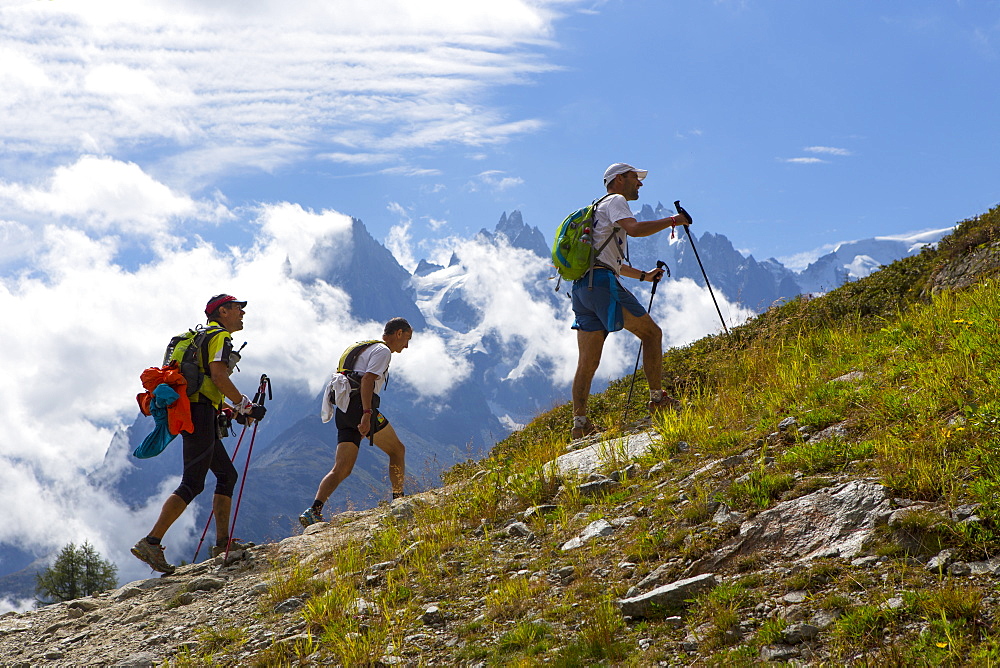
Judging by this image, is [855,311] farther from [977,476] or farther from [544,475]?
[977,476]

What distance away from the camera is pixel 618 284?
7941 millimetres

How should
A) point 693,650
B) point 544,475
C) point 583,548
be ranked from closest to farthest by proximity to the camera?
point 693,650
point 583,548
point 544,475

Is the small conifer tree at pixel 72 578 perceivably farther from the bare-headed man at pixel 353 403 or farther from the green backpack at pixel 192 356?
the green backpack at pixel 192 356

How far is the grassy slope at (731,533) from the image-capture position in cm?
357

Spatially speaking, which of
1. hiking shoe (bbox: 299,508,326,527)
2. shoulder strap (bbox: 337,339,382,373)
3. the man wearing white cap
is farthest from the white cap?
hiking shoe (bbox: 299,508,326,527)

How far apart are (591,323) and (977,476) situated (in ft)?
15.2

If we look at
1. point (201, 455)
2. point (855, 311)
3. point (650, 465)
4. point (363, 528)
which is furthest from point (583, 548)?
point (855, 311)

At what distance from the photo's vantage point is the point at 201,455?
7887 mm

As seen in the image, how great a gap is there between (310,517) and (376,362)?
7.31 ft

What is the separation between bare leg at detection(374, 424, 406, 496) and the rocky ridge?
136 centimetres

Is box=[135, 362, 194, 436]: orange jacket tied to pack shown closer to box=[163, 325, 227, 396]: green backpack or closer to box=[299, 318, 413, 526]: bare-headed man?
box=[163, 325, 227, 396]: green backpack

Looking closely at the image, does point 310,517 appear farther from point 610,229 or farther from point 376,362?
point 610,229

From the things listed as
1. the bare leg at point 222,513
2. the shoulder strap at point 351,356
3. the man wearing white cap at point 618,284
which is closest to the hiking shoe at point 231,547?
the bare leg at point 222,513

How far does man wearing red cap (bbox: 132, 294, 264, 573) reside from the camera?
25.5 ft
